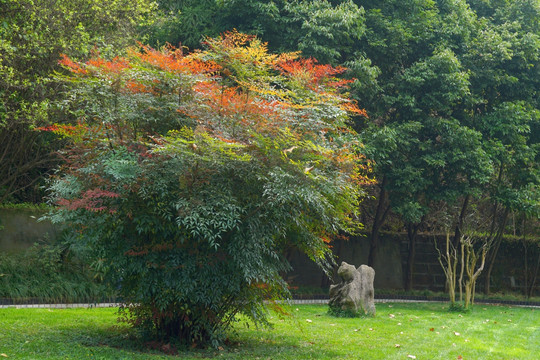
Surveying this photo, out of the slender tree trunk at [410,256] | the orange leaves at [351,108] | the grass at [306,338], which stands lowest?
the grass at [306,338]

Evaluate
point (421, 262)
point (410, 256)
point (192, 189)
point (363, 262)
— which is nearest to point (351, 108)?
point (192, 189)

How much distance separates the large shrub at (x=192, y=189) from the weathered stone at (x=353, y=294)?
438 centimetres

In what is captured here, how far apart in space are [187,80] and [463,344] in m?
5.98

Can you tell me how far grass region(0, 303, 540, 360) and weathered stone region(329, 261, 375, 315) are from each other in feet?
1.19

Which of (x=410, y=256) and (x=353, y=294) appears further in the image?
(x=410, y=256)

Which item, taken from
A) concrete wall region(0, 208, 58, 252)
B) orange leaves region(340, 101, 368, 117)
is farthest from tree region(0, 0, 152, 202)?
orange leaves region(340, 101, 368, 117)

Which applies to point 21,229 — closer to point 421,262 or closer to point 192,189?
point 192,189

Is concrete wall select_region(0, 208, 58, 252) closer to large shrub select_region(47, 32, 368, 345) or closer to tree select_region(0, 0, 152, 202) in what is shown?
tree select_region(0, 0, 152, 202)

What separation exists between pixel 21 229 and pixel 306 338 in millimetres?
8870

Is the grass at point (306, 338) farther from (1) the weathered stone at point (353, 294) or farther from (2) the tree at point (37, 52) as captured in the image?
(2) the tree at point (37, 52)

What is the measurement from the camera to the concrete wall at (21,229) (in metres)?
15.2

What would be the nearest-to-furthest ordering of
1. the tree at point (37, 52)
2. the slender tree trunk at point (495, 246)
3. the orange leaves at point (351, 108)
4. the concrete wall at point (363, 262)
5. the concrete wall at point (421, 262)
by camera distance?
the orange leaves at point (351, 108), the tree at point (37, 52), the concrete wall at point (363, 262), the slender tree trunk at point (495, 246), the concrete wall at point (421, 262)

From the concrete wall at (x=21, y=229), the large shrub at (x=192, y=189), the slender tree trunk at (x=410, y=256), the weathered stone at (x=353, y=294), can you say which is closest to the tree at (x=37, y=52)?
the concrete wall at (x=21, y=229)

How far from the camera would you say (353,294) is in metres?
13.0
